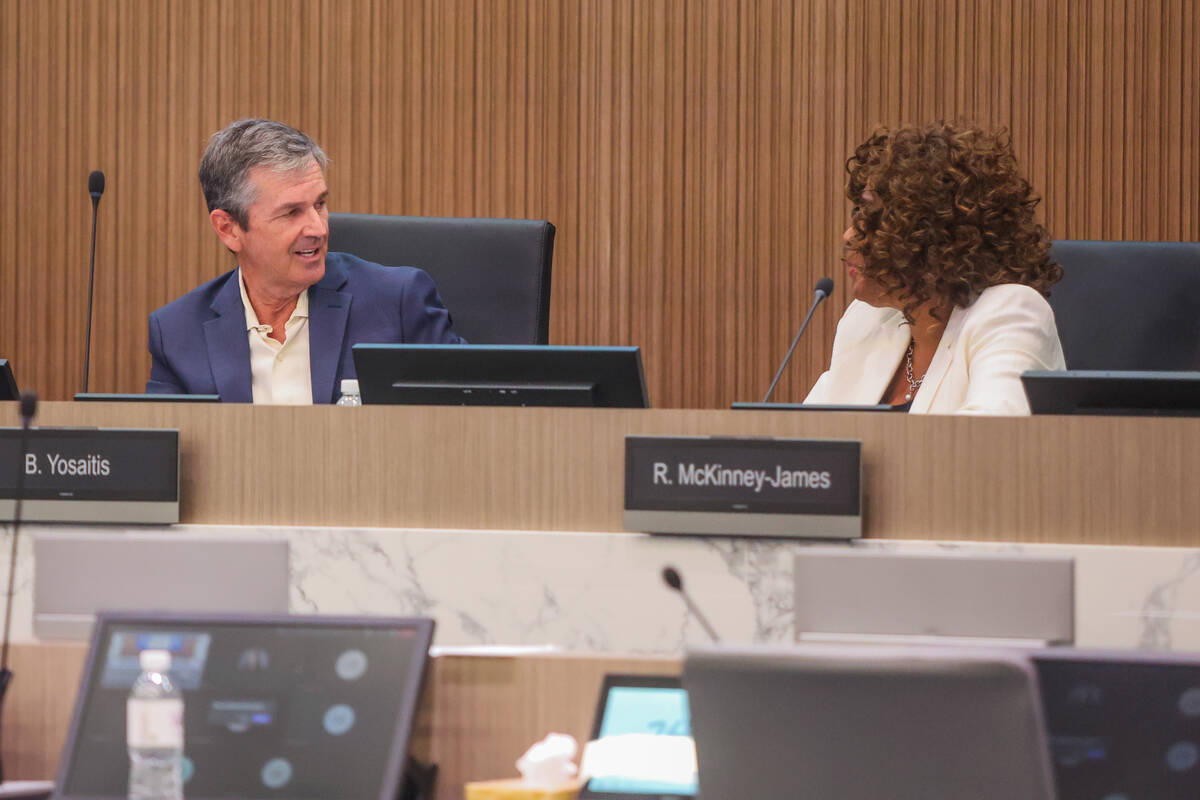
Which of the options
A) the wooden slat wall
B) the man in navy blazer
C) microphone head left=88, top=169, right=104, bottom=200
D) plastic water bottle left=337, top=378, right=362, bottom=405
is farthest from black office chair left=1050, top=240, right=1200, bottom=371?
microphone head left=88, top=169, right=104, bottom=200

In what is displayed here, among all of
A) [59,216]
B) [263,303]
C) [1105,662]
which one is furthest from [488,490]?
[59,216]

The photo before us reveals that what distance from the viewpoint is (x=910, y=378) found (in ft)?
8.31

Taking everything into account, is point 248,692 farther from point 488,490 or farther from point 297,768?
point 488,490

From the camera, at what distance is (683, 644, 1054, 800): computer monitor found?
0.83 meters

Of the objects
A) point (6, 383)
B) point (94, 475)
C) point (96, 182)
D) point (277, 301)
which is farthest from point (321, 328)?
point (94, 475)

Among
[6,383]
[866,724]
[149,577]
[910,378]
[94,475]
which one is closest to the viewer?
[866,724]

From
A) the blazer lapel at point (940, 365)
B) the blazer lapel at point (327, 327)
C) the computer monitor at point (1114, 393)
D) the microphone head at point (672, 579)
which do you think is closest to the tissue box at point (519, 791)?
the microphone head at point (672, 579)

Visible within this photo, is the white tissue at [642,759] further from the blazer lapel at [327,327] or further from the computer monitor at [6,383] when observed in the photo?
the blazer lapel at [327,327]

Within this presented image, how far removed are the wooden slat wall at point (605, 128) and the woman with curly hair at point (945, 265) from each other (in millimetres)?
1135

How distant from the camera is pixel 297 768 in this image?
1026 millimetres

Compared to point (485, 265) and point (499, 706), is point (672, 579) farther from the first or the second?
point (485, 265)

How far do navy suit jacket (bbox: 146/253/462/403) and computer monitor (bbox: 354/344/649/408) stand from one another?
0.83 metres

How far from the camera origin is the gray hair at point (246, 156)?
2670 mm

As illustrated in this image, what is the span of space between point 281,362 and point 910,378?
4.14 feet
